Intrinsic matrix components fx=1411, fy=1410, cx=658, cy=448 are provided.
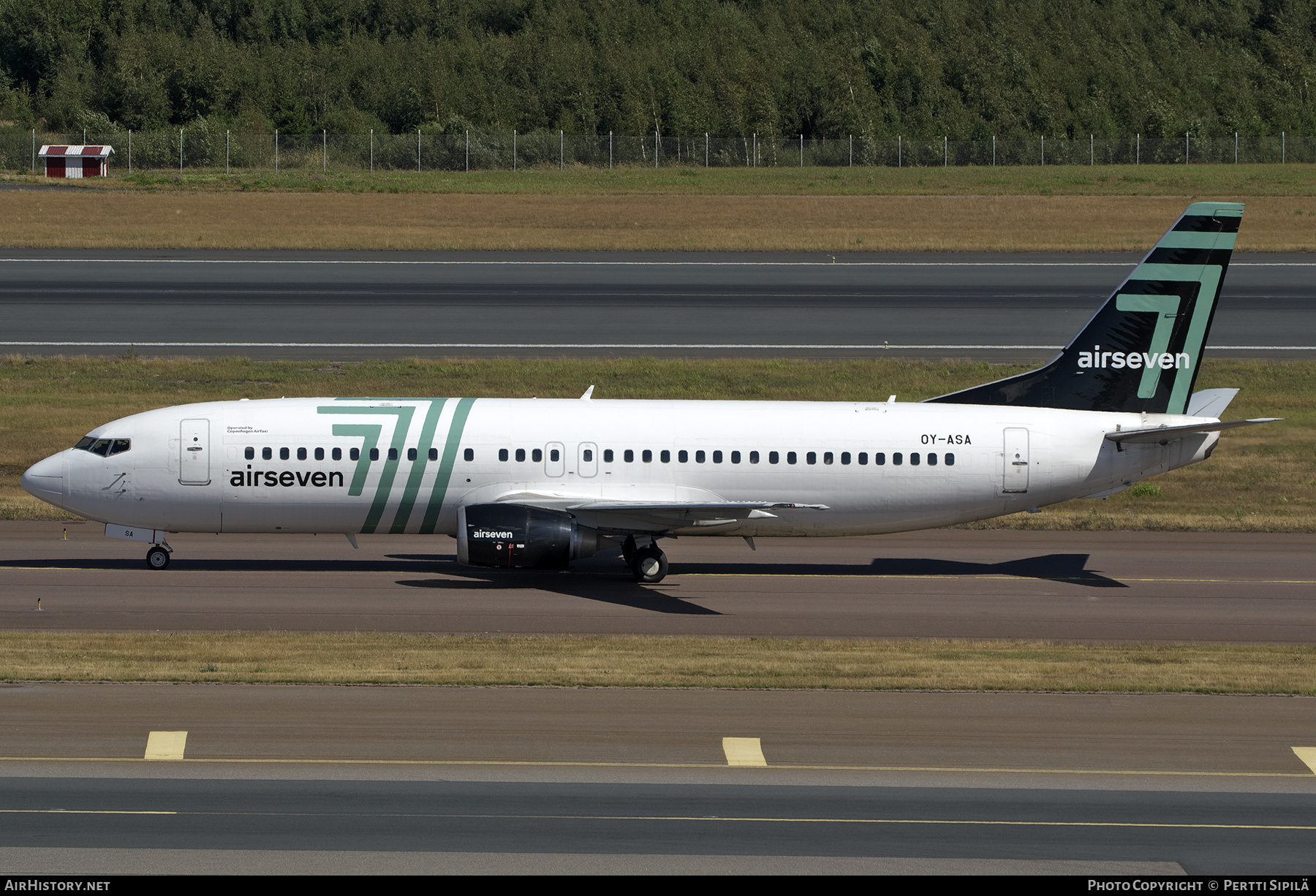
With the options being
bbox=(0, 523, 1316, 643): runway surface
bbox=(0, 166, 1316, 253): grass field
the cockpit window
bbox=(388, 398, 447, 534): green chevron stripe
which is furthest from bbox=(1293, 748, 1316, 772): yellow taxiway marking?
bbox=(0, 166, 1316, 253): grass field

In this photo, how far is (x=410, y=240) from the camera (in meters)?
82.5

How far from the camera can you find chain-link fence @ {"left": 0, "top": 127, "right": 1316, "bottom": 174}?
4520 inches

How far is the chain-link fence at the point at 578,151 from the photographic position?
377 ft

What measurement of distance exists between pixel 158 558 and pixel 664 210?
63542 millimetres

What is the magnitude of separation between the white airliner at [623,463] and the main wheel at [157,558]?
50 mm

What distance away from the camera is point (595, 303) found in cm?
6600

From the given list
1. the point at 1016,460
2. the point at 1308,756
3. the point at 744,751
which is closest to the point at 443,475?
the point at 1016,460

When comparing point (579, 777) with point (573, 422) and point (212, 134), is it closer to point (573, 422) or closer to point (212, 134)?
point (573, 422)

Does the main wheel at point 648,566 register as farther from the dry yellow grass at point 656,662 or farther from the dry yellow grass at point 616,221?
the dry yellow grass at point 616,221

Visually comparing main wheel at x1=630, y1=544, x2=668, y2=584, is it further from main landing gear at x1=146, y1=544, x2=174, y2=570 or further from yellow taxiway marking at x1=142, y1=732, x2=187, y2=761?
yellow taxiway marking at x1=142, y1=732, x2=187, y2=761

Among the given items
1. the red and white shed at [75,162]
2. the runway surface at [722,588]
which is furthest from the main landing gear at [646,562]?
the red and white shed at [75,162]

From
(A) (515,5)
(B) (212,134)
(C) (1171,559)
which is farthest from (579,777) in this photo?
(A) (515,5)

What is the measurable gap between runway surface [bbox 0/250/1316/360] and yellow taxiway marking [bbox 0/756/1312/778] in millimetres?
37258

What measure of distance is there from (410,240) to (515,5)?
3287 inches
